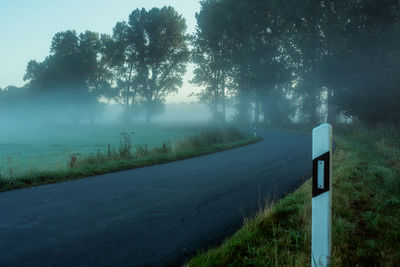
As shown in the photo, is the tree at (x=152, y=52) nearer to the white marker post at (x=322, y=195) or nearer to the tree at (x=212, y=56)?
the tree at (x=212, y=56)

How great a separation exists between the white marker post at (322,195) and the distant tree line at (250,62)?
22.6m

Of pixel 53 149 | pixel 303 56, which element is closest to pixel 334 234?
pixel 53 149

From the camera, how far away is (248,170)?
8.73 meters

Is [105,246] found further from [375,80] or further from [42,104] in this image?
[42,104]

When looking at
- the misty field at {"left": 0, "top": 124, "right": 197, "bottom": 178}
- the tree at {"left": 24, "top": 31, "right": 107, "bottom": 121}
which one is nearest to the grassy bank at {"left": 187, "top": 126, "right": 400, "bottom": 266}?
the misty field at {"left": 0, "top": 124, "right": 197, "bottom": 178}

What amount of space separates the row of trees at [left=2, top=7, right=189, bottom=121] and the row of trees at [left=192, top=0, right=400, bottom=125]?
473cm

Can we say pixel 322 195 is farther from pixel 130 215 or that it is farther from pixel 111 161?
pixel 111 161

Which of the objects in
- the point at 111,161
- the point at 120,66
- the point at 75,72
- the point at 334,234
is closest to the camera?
the point at 334,234

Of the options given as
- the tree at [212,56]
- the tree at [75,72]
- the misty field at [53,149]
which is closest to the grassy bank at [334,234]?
the misty field at [53,149]

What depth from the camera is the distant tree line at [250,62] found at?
72.4 feet

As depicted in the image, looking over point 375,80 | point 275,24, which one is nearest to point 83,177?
point 375,80

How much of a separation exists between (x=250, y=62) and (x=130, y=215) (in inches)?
1426

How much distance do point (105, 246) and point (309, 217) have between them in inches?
104

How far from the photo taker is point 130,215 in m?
4.72
